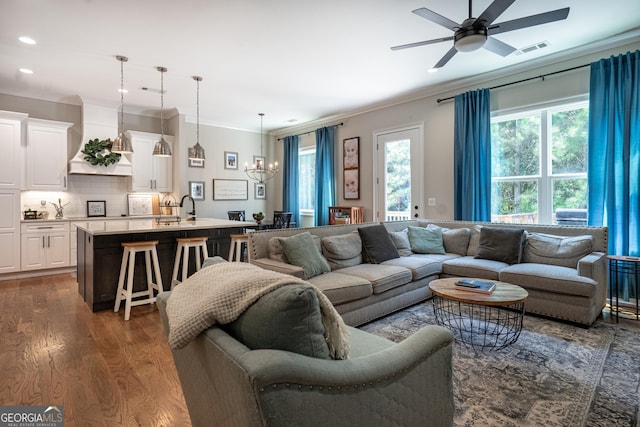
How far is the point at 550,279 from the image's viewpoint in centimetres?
321

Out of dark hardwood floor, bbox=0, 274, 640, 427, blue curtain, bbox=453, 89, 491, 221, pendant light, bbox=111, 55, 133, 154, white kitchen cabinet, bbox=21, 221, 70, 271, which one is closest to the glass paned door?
blue curtain, bbox=453, 89, 491, 221

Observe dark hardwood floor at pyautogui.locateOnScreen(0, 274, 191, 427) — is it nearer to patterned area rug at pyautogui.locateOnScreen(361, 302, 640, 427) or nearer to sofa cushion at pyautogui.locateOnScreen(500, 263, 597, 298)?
patterned area rug at pyautogui.locateOnScreen(361, 302, 640, 427)

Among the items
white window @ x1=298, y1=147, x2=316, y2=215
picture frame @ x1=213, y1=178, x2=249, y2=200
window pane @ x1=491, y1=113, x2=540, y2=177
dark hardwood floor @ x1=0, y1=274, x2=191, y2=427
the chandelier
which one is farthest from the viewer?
the chandelier

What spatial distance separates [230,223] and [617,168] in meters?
4.63

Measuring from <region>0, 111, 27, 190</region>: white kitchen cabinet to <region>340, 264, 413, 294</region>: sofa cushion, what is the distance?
5222 millimetres

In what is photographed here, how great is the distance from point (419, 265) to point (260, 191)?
17.8 feet

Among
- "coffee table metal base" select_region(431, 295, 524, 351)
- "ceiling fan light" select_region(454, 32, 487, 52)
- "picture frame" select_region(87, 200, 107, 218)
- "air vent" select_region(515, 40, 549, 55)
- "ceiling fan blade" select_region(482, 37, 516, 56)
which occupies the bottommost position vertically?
"coffee table metal base" select_region(431, 295, 524, 351)

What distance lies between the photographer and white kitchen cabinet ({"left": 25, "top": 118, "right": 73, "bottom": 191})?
532 cm

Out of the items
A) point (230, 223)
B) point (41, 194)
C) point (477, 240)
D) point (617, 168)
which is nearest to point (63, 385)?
point (230, 223)

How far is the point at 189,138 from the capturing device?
23.1 feet

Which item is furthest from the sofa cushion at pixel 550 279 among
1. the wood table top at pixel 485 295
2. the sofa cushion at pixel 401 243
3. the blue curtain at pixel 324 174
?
the blue curtain at pixel 324 174

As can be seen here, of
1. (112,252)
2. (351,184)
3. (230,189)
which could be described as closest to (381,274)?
(112,252)

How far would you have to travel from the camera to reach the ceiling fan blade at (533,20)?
2361 mm

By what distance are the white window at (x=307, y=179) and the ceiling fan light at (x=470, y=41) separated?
4.90m
